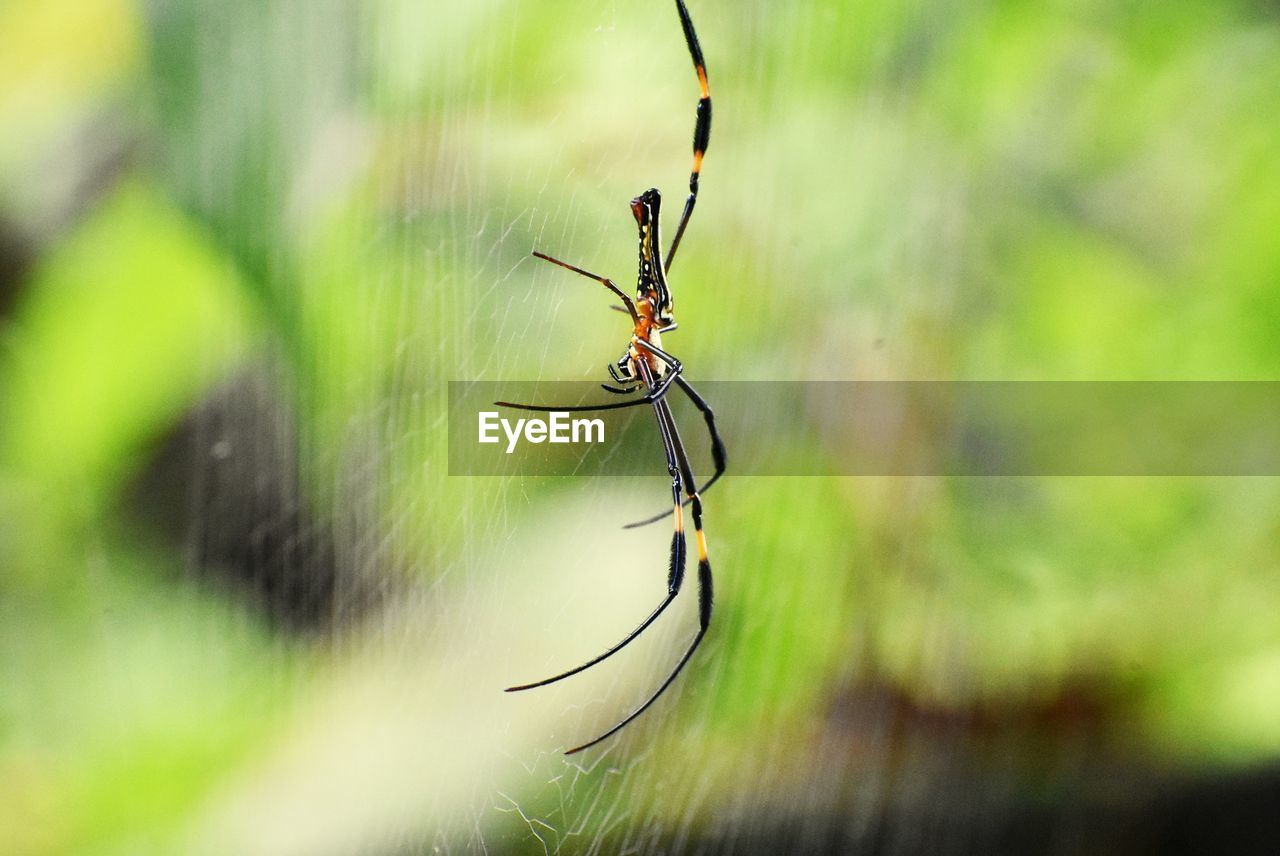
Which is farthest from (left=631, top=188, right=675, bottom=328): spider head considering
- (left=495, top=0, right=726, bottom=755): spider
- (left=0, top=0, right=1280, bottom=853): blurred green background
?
(left=0, top=0, right=1280, bottom=853): blurred green background

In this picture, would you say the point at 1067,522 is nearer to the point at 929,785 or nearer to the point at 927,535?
the point at 927,535

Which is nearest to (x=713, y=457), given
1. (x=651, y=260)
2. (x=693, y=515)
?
(x=693, y=515)

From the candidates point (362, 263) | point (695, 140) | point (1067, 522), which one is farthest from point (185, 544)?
point (1067, 522)

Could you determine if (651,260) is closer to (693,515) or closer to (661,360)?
(661,360)

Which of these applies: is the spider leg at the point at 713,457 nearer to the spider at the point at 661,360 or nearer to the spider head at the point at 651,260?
the spider at the point at 661,360

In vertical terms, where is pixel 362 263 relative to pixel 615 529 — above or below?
above

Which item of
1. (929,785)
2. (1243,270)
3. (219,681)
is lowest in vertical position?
(929,785)
